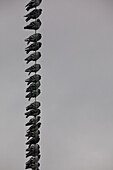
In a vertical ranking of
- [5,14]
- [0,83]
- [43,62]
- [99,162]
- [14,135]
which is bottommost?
[99,162]

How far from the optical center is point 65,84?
77.5 inches

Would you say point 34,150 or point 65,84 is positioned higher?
point 65,84

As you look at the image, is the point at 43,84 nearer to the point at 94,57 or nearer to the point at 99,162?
the point at 94,57

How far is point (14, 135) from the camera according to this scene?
1.96 m

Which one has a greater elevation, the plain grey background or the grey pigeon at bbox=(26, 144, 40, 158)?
the plain grey background

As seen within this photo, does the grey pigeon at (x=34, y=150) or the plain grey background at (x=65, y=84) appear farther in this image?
the plain grey background at (x=65, y=84)

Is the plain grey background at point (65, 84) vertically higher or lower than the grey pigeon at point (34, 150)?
higher

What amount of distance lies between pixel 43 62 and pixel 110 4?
486 mm

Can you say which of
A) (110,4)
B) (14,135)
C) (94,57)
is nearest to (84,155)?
(14,135)

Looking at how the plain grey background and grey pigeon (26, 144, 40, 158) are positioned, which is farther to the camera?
the plain grey background

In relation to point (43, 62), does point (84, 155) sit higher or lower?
lower

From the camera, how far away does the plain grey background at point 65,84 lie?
1.94 m

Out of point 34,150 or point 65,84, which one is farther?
point 65,84

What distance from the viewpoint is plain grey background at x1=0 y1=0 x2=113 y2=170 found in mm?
1941
